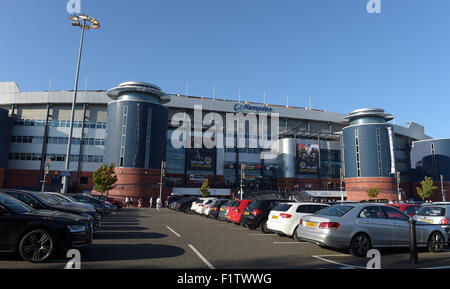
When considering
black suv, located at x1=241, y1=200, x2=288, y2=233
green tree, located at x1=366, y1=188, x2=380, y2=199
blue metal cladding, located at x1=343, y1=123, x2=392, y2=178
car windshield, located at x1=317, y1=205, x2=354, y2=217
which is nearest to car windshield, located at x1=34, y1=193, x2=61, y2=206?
black suv, located at x1=241, y1=200, x2=288, y2=233

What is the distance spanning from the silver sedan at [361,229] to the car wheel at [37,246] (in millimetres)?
6736

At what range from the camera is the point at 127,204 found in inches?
1754

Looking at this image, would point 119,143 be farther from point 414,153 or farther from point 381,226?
point 414,153

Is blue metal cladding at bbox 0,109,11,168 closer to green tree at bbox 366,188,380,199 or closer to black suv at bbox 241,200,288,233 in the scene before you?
black suv at bbox 241,200,288,233

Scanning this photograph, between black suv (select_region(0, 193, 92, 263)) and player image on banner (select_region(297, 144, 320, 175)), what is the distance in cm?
6207

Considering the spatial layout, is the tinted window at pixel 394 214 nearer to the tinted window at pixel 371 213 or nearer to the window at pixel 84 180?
the tinted window at pixel 371 213

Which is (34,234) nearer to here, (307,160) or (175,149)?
(175,149)

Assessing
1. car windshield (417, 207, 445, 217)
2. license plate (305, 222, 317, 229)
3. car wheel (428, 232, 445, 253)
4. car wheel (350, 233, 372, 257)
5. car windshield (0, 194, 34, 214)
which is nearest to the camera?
car windshield (0, 194, 34, 214)

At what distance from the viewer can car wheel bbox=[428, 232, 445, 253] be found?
9.33m

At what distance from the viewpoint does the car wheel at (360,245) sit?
27.3 ft

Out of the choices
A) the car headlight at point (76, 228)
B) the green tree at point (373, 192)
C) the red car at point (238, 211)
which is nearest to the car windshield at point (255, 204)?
the red car at point (238, 211)

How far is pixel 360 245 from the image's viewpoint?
27.5ft
